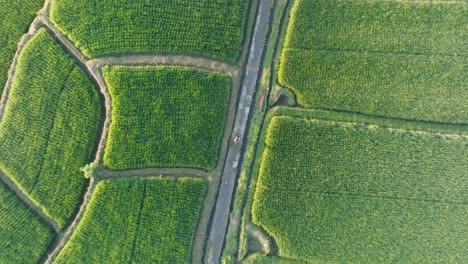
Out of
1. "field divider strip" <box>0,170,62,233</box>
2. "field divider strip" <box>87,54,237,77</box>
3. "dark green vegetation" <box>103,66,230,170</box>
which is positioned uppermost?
"field divider strip" <box>87,54,237,77</box>

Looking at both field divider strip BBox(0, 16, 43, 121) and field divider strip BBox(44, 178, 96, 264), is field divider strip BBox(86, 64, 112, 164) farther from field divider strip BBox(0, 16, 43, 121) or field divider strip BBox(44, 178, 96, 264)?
field divider strip BBox(0, 16, 43, 121)

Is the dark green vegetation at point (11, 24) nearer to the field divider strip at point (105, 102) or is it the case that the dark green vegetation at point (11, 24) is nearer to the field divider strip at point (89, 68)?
the field divider strip at point (89, 68)

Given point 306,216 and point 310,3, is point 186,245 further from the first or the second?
point 310,3

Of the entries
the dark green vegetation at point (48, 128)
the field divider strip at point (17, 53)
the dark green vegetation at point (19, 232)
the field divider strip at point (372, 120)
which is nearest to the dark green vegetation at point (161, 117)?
the dark green vegetation at point (48, 128)

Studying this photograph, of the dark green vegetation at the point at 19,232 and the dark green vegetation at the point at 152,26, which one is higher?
the dark green vegetation at the point at 152,26

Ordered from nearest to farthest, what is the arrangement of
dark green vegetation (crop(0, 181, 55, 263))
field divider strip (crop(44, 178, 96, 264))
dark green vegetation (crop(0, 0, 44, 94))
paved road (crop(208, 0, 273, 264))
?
1. dark green vegetation (crop(0, 181, 55, 263))
2. field divider strip (crop(44, 178, 96, 264))
3. dark green vegetation (crop(0, 0, 44, 94))
4. paved road (crop(208, 0, 273, 264))

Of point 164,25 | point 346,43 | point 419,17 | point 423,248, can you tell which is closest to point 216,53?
point 164,25

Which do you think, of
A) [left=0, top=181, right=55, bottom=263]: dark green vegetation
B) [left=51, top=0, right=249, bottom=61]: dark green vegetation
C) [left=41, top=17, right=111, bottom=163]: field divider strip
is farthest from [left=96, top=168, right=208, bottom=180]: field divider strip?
[left=51, top=0, right=249, bottom=61]: dark green vegetation
